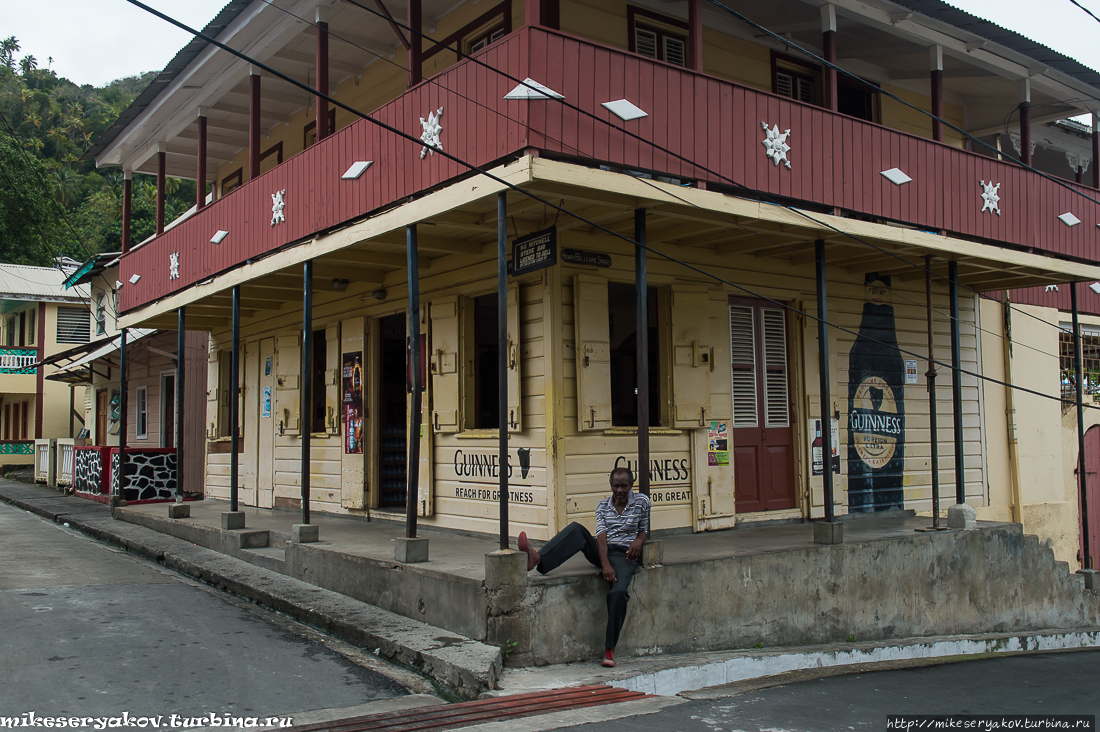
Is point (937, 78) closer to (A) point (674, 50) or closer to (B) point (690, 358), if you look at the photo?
(A) point (674, 50)

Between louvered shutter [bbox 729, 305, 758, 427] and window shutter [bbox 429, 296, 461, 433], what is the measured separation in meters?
3.25

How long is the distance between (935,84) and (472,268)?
603cm

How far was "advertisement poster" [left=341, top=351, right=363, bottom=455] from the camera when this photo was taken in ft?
37.8

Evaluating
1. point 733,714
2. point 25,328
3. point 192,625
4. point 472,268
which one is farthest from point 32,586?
point 25,328

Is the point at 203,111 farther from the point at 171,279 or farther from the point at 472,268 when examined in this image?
the point at 472,268

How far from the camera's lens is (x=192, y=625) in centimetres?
743

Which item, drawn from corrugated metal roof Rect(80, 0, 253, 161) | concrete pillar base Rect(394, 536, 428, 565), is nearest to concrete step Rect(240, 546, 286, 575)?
concrete pillar base Rect(394, 536, 428, 565)

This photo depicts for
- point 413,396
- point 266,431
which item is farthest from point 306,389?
point 266,431

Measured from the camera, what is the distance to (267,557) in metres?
9.92

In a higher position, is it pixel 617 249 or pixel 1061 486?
pixel 617 249

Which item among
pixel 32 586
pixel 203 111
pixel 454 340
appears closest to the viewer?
pixel 32 586

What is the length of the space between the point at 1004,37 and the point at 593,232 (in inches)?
239

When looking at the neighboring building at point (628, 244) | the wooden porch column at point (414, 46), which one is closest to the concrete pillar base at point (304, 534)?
the neighboring building at point (628, 244)

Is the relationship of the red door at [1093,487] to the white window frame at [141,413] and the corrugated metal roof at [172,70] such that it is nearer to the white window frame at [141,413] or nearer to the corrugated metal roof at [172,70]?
the corrugated metal roof at [172,70]
